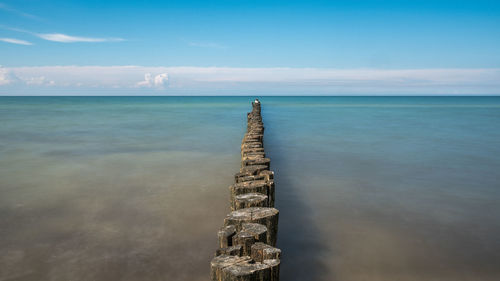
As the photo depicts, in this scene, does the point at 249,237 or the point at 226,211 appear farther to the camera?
the point at 226,211

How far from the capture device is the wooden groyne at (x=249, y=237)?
2.15 metres

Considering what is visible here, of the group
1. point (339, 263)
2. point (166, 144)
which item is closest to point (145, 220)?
point (339, 263)

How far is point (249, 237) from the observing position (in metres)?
2.46

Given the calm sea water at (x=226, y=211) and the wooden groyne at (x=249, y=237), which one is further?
the calm sea water at (x=226, y=211)

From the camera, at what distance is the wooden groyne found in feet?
7.04

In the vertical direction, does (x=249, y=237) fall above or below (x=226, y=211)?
above

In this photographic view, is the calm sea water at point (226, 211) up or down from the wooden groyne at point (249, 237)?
down

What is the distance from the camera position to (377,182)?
715 cm

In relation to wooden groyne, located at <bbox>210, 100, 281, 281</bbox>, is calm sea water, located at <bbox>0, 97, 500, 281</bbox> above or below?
below

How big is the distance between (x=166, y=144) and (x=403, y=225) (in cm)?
953

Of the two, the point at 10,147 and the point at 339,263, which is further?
the point at 10,147

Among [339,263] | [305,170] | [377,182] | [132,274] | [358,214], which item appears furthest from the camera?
[305,170]

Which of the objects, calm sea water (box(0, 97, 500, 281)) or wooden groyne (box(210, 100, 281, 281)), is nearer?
wooden groyne (box(210, 100, 281, 281))

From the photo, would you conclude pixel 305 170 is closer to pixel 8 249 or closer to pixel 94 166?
pixel 94 166
